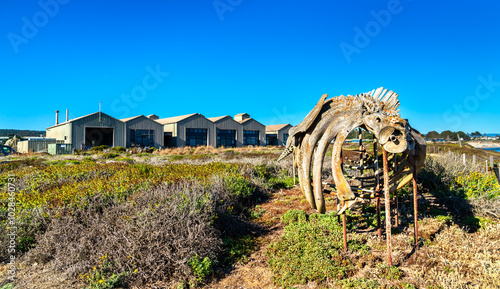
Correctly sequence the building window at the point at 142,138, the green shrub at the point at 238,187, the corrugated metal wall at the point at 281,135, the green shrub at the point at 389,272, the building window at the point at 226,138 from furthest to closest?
the corrugated metal wall at the point at 281,135 < the building window at the point at 226,138 < the building window at the point at 142,138 < the green shrub at the point at 238,187 < the green shrub at the point at 389,272

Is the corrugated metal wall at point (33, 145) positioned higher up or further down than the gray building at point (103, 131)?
further down

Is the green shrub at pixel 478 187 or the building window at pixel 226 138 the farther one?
the building window at pixel 226 138

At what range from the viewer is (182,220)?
512 cm

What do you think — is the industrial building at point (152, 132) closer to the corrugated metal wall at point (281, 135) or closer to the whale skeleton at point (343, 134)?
the corrugated metal wall at point (281, 135)

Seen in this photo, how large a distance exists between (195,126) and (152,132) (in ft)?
21.8

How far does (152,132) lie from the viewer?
41.6 m

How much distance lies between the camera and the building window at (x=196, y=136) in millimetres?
44247

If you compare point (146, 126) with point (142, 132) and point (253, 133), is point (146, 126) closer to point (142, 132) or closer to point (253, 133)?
point (142, 132)

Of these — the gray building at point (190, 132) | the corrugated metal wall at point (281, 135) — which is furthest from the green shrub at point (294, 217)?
the corrugated metal wall at point (281, 135)

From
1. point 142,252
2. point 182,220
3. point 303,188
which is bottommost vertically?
point 142,252

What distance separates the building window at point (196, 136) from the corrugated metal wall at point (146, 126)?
4.11 m

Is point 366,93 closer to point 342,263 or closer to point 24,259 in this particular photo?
point 342,263

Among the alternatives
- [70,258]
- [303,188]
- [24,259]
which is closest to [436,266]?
[303,188]

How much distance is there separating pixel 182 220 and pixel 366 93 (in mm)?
4007
